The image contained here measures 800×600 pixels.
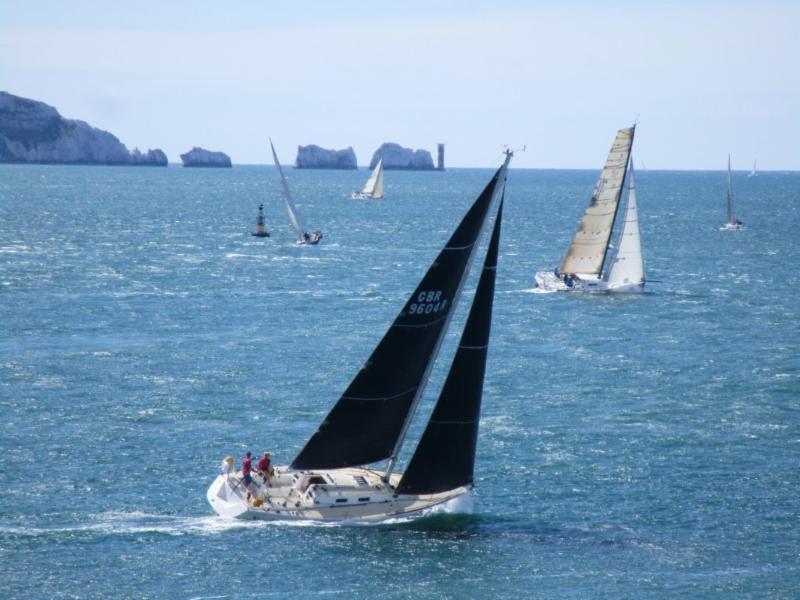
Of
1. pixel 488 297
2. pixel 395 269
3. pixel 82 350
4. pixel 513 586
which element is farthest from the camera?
pixel 395 269

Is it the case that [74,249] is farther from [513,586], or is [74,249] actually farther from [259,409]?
[513,586]

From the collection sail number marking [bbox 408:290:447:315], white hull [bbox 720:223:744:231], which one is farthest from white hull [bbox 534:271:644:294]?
white hull [bbox 720:223:744:231]

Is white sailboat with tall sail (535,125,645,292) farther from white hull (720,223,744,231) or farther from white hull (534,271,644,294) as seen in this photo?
white hull (720,223,744,231)

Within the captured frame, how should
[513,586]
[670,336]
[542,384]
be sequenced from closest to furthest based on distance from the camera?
[513,586]
[542,384]
[670,336]

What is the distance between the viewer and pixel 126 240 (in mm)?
136750

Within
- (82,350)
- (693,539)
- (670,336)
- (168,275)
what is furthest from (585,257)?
(693,539)

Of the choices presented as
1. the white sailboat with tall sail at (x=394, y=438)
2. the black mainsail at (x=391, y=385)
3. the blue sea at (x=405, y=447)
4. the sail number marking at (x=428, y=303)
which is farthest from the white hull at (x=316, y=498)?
the sail number marking at (x=428, y=303)

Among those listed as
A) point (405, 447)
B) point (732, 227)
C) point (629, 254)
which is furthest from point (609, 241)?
point (732, 227)

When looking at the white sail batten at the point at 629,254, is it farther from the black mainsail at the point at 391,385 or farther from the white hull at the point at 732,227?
the white hull at the point at 732,227

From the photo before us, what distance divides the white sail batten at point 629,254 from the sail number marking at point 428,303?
5023 cm

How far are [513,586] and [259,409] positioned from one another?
2055 centimetres

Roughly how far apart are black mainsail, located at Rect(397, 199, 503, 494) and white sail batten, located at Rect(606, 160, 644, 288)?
163 ft

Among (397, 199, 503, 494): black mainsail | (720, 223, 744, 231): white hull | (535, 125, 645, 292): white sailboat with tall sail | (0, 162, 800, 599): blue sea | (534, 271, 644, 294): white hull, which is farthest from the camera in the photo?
(720, 223, 744, 231): white hull

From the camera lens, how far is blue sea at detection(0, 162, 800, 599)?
1391 inches
